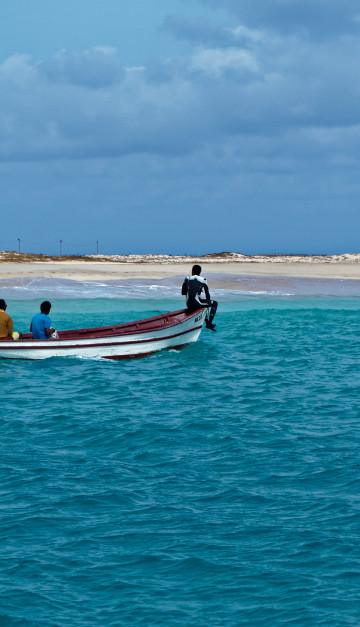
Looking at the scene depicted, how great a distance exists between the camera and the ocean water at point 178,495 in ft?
27.5

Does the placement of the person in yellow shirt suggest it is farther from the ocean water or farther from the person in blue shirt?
the ocean water

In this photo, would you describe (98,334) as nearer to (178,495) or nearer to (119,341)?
(119,341)

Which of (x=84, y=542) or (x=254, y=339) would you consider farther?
(x=254, y=339)

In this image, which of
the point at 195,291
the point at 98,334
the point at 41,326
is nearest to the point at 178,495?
the point at 41,326

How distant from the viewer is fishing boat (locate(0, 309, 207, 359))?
22516 mm

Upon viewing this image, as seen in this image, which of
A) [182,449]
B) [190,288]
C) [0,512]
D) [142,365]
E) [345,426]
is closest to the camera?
[0,512]

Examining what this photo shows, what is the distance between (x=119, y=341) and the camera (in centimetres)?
2338

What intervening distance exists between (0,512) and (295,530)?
4.07 meters

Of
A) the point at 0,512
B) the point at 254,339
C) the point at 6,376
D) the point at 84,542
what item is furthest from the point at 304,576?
the point at 254,339

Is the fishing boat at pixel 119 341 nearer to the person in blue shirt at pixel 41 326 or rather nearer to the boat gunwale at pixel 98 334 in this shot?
the boat gunwale at pixel 98 334

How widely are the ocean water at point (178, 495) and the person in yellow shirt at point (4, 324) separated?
98cm

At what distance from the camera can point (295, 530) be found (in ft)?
32.8

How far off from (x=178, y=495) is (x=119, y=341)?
488 inches

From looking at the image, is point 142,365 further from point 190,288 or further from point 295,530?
point 295,530
